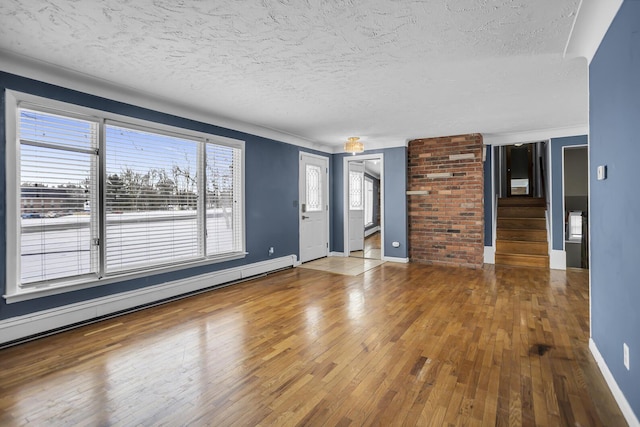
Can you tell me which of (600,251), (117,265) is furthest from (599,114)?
(117,265)

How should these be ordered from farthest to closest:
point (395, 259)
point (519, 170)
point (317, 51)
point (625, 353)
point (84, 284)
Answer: point (519, 170) → point (395, 259) → point (84, 284) → point (317, 51) → point (625, 353)

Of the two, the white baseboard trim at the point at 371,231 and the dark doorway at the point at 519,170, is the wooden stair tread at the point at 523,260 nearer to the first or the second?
the white baseboard trim at the point at 371,231

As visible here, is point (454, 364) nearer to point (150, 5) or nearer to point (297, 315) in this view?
point (297, 315)

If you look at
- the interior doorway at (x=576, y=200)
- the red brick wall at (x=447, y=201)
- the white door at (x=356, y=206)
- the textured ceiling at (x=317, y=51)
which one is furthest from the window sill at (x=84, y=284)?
the interior doorway at (x=576, y=200)

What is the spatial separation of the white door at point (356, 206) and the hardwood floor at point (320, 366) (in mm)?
3486

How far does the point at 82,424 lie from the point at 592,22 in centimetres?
386

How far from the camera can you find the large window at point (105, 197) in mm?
2791

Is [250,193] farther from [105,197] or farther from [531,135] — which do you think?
[531,135]

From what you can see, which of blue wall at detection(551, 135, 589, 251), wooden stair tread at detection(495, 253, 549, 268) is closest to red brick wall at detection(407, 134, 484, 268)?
wooden stair tread at detection(495, 253, 549, 268)

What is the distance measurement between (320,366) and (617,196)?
2.12 m

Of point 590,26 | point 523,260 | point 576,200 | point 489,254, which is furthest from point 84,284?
point 576,200

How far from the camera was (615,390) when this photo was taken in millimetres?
1892

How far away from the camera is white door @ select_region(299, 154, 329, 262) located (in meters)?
6.18

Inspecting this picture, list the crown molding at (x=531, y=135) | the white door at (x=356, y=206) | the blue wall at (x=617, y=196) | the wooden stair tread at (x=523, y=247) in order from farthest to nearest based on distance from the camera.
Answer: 1. the white door at (x=356, y=206)
2. the wooden stair tread at (x=523, y=247)
3. the crown molding at (x=531, y=135)
4. the blue wall at (x=617, y=196)
